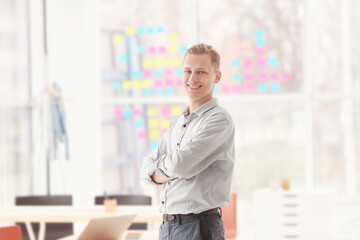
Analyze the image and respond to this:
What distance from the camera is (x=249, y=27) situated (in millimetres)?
7344

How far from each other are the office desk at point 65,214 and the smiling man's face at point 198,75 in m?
2.21

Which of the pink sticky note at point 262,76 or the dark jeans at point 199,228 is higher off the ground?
the pink sticky note at point 262,76

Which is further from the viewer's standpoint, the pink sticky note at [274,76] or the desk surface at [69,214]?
the pink sticky note at [274,76]

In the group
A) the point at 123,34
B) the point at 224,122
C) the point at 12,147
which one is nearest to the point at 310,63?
the point at 123,34

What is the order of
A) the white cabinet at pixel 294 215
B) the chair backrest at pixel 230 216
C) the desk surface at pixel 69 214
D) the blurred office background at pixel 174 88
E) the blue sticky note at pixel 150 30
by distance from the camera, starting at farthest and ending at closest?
the blue sticky note at pixel 150 30 → the blurred office background at pixel 174 88 → the white cabinet at pixel 294 215 → the chair backrest at pixel 230 216 → the desk surface at pixel 69 214

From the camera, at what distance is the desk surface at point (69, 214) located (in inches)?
182

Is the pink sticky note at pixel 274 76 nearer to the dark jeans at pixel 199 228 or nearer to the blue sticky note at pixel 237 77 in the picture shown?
the blue sticky note at pixel 237 77

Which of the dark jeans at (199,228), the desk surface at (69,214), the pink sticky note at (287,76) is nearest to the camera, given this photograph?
the dark jeans at (199,228)

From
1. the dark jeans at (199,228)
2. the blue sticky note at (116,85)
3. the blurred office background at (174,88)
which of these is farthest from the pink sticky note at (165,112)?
the dark jeans at (199,228)

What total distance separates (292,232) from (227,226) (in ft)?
5.08

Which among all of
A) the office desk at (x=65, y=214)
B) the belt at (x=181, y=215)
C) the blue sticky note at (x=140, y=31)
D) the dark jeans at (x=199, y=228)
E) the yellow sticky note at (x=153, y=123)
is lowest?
the office desk at (x=65, y=214)

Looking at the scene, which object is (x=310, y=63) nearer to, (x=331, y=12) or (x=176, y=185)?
(x=331, y=12)

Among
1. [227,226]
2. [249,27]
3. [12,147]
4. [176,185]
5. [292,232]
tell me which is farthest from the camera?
[249,27]

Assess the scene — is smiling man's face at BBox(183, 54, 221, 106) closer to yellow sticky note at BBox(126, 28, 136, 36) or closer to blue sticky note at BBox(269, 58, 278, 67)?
blue sticky note at BBox(269, 58, 278, 67)
